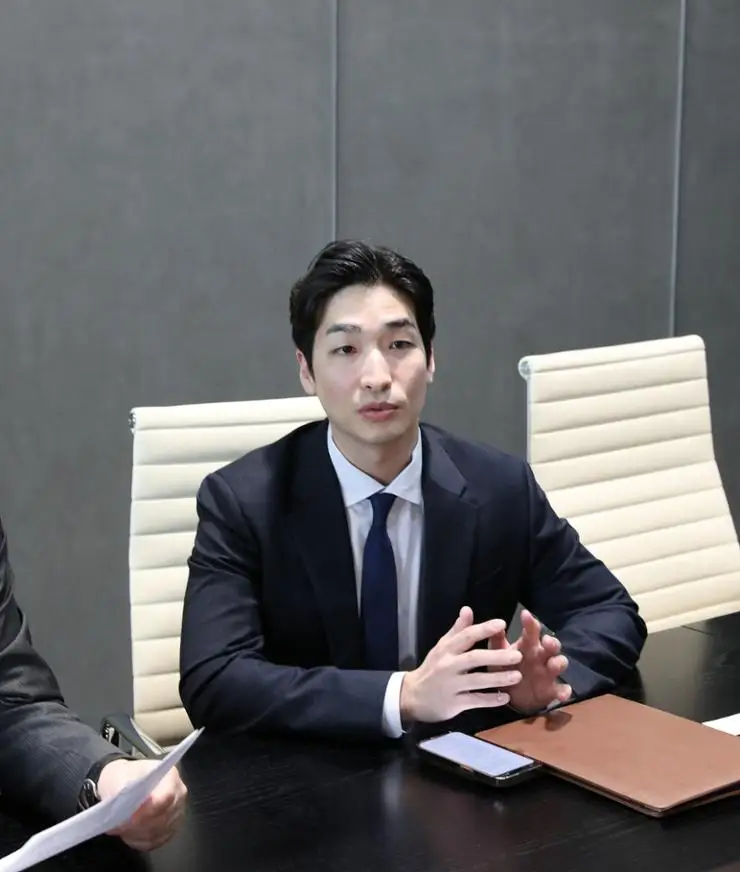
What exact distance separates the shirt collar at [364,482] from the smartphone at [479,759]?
0.50 meters

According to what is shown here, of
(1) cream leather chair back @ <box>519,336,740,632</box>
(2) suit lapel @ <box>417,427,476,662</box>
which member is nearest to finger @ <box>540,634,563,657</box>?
(2) suit lapel @ <box>417,427,476,662</box>

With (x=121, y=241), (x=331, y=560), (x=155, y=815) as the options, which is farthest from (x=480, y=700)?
(x=121, y=241)

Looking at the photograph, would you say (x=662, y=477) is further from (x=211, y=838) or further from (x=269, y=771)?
(x=211, y=838)

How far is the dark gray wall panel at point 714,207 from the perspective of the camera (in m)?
4.37

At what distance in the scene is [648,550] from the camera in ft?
9.45

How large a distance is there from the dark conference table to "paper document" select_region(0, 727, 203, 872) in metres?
0.12

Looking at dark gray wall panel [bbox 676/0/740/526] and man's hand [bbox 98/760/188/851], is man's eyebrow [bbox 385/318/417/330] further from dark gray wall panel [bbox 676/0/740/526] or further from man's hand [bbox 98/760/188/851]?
dark gray wall panel [bbox 676/0/740/526]

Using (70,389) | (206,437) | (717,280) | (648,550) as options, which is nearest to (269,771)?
(206,437)

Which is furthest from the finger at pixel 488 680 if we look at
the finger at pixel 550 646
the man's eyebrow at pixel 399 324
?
the man's eyebrow at pixel 399 324

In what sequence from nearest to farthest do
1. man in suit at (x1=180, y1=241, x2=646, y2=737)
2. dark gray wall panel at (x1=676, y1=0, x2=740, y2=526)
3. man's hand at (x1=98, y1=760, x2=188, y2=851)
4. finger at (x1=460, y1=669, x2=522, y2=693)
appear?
man's hand at (x1=98, y1=760, x2=188, y2=851)
finger at (x1=460, y1=669, x2=522, y2=693)
man in suit at (x1=180, y1=241, x2=646, y2=737)
dark gray wall panel at (x1=676, y1=0, x2=740, y2=526)

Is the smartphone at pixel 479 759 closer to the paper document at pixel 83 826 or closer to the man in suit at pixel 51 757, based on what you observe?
the man in suit at pixel 51 757

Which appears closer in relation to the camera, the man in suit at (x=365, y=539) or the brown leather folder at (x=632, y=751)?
the brown leather folder at (x=632, y=751)

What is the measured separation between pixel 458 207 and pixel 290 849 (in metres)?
2.76

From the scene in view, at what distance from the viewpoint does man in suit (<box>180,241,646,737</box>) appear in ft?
6.76
